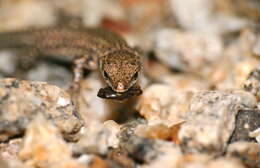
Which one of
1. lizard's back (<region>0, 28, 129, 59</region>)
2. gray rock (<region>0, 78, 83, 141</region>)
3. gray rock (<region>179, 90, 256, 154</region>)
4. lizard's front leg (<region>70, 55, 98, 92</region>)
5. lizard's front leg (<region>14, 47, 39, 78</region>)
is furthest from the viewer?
lizard's front leg (<region>14, 47, 39, 78</region>)

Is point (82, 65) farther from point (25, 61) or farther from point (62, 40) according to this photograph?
point (25, 61)

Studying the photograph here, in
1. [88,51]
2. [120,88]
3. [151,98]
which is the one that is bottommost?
[151,98]

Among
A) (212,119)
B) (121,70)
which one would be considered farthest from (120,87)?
(212,119)

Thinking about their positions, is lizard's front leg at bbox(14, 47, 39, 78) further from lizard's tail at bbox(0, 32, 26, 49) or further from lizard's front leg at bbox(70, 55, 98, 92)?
lizard's front leg at bbox(70, 55, 98, 92)

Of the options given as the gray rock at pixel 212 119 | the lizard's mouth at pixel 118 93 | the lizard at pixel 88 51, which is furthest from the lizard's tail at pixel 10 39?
the gray rock at pixel 212 119

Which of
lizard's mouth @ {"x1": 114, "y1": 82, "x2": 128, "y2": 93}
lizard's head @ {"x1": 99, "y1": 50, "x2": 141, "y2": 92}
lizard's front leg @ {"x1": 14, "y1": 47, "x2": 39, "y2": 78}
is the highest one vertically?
lizard's head @ {"x1": 99, "y1": 50, "x2": 141, "y2": 92}

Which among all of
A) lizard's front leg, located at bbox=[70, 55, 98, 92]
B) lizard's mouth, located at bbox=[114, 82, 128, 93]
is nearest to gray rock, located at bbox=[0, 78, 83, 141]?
lizard's mouth, located at bbox=[114, 82, 128, 93]

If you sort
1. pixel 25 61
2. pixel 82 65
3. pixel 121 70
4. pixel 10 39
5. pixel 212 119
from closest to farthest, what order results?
1. pixel 212 119
2. pixel 121 70
3. pixel 82 65
4. pixel 25 61
5. pixel 10 39
